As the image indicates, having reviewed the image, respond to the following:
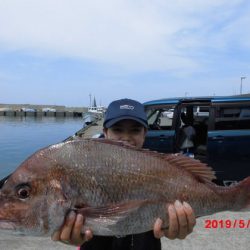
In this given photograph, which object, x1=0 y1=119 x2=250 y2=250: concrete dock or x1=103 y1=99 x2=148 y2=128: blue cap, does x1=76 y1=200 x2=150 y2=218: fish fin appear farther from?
x1=0 y1=119 x2=250 y2=250: concrete dock

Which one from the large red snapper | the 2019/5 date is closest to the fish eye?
the large red snapper

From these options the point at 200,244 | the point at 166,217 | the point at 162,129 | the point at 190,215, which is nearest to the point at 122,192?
the point at 166,217

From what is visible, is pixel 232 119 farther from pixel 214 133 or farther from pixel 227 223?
pixel 227 223

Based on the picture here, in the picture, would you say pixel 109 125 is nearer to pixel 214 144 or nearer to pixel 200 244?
pixel 200 244

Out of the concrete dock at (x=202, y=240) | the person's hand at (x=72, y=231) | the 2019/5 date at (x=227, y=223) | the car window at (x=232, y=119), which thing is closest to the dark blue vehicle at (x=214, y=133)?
the car window at (x=232, y=119)

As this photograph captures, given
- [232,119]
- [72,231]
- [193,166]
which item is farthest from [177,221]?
[232,119]

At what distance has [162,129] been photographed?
1173cm

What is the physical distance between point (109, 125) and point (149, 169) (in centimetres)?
66

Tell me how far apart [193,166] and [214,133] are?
808 cm

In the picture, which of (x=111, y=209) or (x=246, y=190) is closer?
(x=111, y=209)

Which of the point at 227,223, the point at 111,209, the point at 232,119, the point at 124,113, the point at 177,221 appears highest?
the point at 124,113

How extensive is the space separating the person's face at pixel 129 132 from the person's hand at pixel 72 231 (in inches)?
31.9

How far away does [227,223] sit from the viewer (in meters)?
6.60

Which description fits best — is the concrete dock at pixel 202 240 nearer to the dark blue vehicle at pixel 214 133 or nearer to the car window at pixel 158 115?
the dark blue vehicle at pixel 214 133
